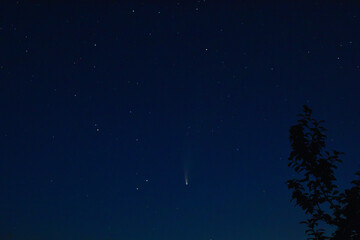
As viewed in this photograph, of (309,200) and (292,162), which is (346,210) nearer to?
(309,200)

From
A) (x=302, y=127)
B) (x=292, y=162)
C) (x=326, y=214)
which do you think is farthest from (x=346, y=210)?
(x=302, y=127)

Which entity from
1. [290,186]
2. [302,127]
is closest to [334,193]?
[290,186]

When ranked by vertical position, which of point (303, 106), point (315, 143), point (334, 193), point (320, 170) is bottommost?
point (334, 193)

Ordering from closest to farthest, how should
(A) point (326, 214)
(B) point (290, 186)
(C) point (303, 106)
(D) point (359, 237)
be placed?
(D) point (359, 237) → (A) point (326, 214) → (B) point (290, 186) → (C) point (303, 106)

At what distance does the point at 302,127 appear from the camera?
727 cm

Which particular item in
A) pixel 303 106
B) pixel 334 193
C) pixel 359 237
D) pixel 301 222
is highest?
pixel 303 106

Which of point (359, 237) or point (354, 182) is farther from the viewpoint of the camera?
point (354, 182)

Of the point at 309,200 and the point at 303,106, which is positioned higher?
the point at 303,106

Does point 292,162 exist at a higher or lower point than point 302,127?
Result: lower

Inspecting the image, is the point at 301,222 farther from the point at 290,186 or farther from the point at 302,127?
the point at 302,127

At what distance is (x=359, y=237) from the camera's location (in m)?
5.98

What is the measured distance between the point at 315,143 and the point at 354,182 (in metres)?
1.03

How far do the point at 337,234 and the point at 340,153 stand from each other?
170cm

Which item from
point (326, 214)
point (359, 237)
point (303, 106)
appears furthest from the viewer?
point (303, 106)
